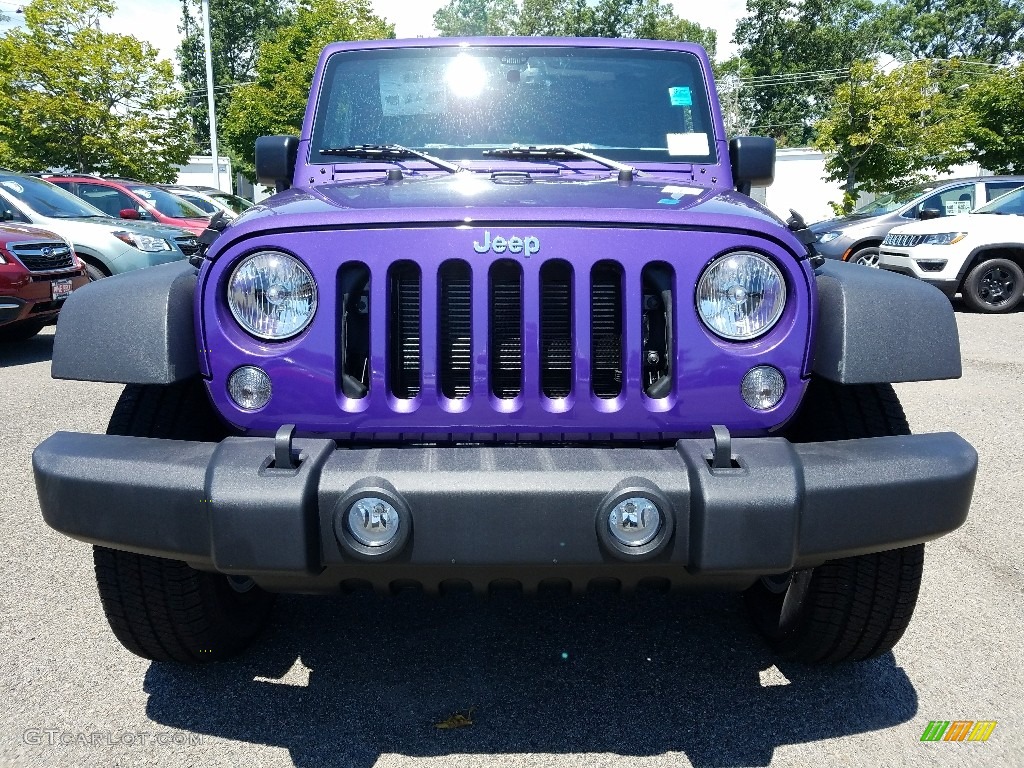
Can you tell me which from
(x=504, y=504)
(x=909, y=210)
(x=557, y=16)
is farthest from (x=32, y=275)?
(x=557, y=16)

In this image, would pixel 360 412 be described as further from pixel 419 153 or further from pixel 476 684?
pixel 419 153

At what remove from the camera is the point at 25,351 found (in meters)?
8.24

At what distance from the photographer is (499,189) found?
7.92 feet

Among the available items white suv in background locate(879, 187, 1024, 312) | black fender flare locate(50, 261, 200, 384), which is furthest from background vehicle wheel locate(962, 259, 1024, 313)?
black fender flare locate(50, 261, 200, 384)

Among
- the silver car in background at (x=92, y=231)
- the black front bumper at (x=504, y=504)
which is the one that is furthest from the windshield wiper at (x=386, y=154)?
the silver car in background at (x=92, y=231)

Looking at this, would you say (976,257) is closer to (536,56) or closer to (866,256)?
(866,256)

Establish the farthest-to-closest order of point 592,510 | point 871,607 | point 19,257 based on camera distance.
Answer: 1. point 19,257
2. point 871,607
3. point 592,510

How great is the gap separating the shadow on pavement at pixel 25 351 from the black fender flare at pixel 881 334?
276 inches

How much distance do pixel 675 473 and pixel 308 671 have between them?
54.2 inches

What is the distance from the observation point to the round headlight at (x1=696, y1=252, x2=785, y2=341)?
203 centimetres

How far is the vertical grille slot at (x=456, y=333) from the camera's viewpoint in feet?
6.86

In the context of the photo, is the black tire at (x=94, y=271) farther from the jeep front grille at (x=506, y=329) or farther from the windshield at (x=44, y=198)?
the jeep front grille at (x=506, y=329)

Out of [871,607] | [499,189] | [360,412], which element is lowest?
[871,607]

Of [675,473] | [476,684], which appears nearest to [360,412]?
[675,473]
